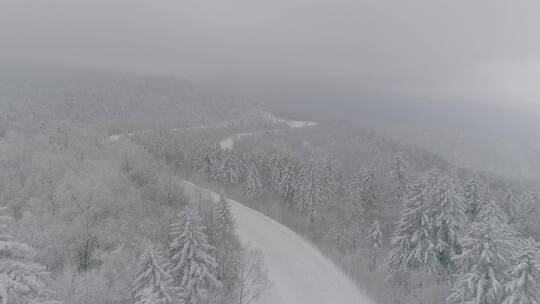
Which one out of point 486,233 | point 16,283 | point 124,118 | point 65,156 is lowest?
point 124,118

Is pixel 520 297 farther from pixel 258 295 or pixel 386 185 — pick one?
pixel 386 185

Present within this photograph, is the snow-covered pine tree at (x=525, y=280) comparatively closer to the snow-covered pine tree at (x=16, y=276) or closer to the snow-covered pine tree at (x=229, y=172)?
the snow-covered pine tree at (x=16, y=276)

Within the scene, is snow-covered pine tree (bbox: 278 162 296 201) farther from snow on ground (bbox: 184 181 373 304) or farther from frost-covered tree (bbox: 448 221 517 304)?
frost-covered tree (bbox: 448 221 517 304)

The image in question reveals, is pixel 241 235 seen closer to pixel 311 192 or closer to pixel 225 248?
pixel 225 248

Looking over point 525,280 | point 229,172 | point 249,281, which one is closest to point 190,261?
point 249,281

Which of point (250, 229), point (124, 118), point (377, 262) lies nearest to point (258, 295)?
point (250, 229)
